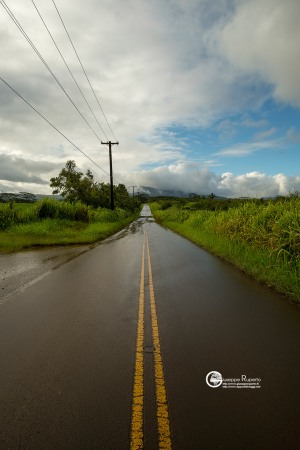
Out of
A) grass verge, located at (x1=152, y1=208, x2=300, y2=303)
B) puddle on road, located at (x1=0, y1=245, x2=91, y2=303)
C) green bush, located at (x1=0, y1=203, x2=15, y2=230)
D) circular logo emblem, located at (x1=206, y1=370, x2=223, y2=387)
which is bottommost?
puddle on road, located at (x1=0, y1=245, x2=91, y2=303)

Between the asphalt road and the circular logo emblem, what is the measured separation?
26 mm

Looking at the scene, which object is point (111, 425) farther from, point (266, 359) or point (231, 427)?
point (266, 359)

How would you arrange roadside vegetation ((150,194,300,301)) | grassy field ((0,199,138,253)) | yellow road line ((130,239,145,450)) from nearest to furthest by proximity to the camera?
1. yellow road line ((130,239,145,450))
2. roadside vegetation ((150,194,300,301))
3. grassy field ((0,199,138,253))

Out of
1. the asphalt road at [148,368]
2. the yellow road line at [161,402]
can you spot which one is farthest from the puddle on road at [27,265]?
the yellow road line at [161,402]

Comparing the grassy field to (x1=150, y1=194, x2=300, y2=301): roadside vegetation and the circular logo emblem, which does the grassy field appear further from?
the circular logo emblem

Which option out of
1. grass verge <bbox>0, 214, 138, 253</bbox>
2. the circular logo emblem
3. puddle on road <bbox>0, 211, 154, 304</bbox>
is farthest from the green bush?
the circular logo emblem

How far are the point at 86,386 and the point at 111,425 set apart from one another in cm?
83

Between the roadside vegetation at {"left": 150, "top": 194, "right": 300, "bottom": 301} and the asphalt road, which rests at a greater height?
the roadside vegetation at {"left": 150, "top": 194, "right": 300, "bottom": 301}

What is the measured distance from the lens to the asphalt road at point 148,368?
10.4ft

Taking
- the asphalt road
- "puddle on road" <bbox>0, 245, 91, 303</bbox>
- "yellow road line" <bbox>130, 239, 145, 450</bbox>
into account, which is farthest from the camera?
"puddle on road" <bbox>0, 245, 91, 303</bbox>

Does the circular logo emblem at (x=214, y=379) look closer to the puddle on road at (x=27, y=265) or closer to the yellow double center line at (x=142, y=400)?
the yellow double center line at (x=142, y=400)

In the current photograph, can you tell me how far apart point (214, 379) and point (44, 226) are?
2200 centimetres

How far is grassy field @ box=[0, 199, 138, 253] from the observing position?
63.6 ft

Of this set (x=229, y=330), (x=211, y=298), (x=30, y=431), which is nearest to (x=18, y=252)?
(x=211, y=298)
